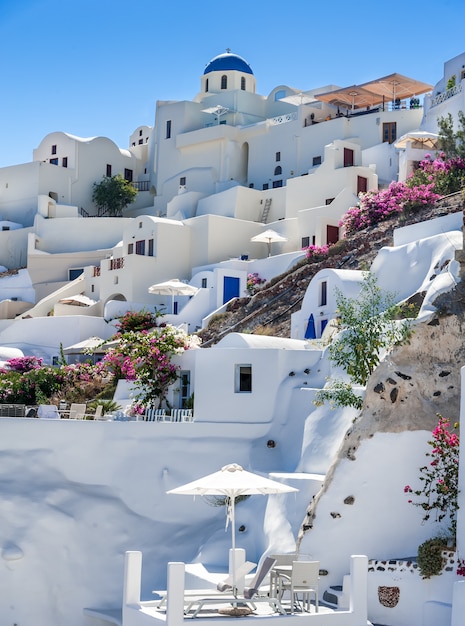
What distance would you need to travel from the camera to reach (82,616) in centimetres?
2486

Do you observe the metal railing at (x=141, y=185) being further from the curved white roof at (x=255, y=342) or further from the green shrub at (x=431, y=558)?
the green shrub at (x=431, y=558)

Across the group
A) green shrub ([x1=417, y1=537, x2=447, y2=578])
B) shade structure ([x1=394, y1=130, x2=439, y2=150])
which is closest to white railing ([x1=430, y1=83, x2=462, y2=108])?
shade structure ([x1=394, y1=130, x2=439, y2=150])

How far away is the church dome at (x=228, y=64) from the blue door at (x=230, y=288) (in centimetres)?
2948

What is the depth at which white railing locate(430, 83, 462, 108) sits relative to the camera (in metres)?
51.1

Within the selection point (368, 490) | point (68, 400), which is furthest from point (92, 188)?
point (368, 490)

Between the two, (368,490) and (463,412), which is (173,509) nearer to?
(368,490)

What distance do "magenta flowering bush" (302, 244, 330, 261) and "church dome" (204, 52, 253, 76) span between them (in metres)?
30.4

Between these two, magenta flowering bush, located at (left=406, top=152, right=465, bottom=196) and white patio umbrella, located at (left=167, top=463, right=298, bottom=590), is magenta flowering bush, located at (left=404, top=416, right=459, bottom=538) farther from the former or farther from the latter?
magenta flowering bush, located at (left=406, top=152, right=465, bottom=196)

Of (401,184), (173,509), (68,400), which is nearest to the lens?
(173,509)

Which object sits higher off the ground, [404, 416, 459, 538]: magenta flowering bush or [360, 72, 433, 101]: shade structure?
[360, 72, 433, 101]: shade structure

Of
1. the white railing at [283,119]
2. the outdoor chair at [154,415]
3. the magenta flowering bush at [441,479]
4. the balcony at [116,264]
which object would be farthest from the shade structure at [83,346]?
the white railing at [283,119]

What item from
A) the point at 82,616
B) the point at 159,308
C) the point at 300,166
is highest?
the point at 300,166

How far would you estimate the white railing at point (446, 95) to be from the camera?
51.1 meters

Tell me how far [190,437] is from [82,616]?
5.83 m
